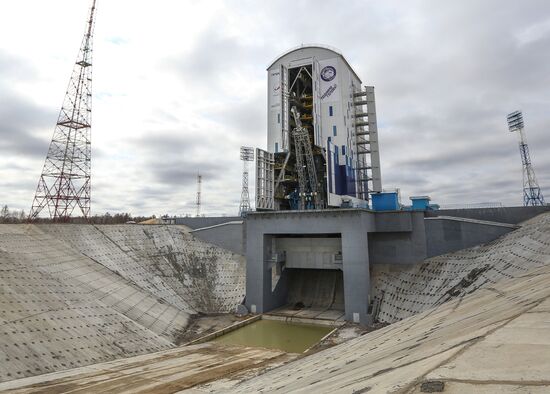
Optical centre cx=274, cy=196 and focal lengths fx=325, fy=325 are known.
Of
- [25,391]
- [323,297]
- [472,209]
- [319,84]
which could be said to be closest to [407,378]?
[25,391]

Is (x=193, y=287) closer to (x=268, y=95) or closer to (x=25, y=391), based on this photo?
(x=25, y=391)

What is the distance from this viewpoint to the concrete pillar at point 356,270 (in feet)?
85.4

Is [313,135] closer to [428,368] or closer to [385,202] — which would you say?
[385,202]

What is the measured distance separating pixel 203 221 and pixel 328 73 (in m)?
21.7

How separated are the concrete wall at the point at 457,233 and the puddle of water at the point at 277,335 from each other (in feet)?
36.8

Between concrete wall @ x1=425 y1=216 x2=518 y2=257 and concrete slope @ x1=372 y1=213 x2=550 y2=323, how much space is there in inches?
27.9

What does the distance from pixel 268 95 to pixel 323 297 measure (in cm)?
2185

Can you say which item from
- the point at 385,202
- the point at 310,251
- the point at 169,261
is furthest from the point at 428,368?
the point at 169,261

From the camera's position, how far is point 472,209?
27.0 meters

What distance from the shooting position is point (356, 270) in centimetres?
2656

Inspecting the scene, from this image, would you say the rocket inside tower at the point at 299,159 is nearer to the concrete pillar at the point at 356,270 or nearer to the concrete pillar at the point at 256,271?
the concrete pillar at the point at 256,271

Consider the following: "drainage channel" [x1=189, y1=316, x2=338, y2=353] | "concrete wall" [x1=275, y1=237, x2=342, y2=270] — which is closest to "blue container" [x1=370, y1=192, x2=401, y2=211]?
"concrete wall" [x1=275, y1=237, x2=342, y2=270]

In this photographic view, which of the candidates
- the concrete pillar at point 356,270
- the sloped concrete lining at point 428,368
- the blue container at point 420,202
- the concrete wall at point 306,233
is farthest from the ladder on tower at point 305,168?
the sloped concrete lining at point 428,368

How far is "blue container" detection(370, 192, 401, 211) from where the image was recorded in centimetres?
2980
